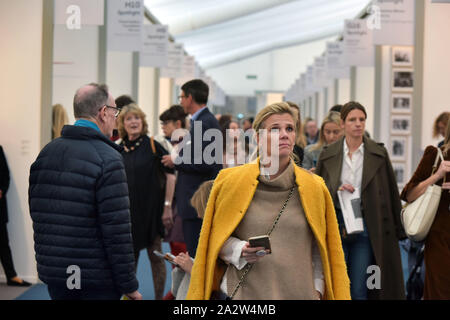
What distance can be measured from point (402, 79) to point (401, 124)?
2.52ft

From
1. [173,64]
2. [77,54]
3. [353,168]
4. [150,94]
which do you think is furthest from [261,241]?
[150,94]

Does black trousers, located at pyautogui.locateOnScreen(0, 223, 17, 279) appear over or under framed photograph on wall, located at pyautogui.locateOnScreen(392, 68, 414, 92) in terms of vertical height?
under

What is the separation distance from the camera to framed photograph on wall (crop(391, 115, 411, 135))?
11.3 m

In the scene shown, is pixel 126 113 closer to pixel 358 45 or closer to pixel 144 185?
pixel 144 185

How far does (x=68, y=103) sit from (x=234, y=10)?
872 cm

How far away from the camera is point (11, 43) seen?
725cm

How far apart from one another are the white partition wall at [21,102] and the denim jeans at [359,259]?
12.6 feet

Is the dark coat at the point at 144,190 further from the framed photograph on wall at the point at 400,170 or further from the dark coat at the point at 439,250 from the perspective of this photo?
the framed photograph on wall at the point at 400,170

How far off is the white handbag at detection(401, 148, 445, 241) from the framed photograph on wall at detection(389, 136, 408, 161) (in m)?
6.81


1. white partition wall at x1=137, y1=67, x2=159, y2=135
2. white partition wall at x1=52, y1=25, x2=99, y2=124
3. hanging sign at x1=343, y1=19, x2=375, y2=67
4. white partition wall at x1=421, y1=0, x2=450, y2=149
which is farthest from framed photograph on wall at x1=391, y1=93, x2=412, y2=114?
white partition wall at x1=137, y1=67, x2=159, y2=135

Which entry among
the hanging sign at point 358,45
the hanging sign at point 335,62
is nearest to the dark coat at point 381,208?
the hanging sign at point 358,45

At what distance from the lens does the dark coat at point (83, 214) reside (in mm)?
3277

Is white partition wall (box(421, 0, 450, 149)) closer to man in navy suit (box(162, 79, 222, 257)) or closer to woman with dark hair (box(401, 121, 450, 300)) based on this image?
woman with dark hair (box(401, 121, 450, 300))

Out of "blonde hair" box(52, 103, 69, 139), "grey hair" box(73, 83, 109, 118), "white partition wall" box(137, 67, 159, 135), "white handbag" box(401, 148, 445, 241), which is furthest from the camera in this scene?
"white partition wall" box(137, 67, 159, 135)
